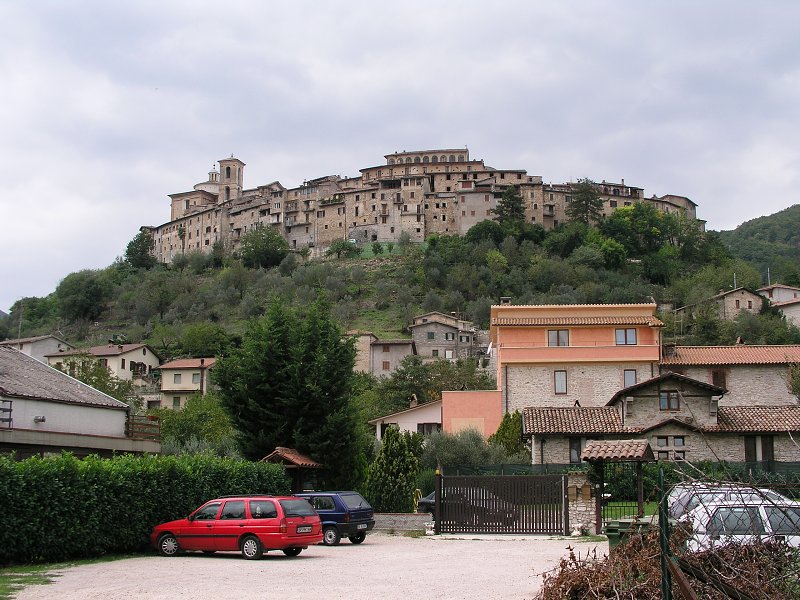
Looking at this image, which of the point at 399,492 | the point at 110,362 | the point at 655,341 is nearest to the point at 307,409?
the point at 399,492

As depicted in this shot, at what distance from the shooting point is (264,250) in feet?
442

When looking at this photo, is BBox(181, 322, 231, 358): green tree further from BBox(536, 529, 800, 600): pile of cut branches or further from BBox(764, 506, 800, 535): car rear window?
BBox(764, 506, 800, 535): car rear window

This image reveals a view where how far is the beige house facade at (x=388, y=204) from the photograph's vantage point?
449ft

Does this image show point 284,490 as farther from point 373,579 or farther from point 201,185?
point 201,185

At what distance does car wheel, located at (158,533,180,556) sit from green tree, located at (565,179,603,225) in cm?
11890

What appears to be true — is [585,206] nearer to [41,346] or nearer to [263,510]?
[41,346]

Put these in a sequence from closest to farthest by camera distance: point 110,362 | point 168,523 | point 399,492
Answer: point 168,523 < point 399,492 < point 110,362

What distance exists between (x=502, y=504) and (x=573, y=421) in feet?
40.3

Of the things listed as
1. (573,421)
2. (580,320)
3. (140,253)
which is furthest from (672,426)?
(140,253)

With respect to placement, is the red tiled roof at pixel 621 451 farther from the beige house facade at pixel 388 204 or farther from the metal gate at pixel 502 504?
the beige house facade at pixel 388 204

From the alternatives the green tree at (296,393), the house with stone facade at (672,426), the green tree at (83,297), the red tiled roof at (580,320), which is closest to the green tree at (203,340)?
the green tree at (83,297)

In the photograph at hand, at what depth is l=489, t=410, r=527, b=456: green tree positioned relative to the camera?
4503cm

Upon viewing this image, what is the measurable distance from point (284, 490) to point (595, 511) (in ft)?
29.6

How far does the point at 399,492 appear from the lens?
3112 centimetres
